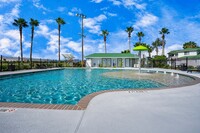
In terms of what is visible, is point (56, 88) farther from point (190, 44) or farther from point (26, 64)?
point (190, 44)

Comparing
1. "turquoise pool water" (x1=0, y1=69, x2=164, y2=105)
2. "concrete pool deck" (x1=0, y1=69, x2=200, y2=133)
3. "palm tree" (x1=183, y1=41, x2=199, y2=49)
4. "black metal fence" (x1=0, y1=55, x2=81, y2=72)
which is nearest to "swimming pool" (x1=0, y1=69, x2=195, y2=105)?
"turquoise pool water" (x1=0, y1=69, x2=164, y2=105)

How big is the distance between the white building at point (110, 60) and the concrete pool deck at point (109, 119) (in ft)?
111

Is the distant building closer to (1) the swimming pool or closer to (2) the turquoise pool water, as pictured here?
(1) the swimming pool


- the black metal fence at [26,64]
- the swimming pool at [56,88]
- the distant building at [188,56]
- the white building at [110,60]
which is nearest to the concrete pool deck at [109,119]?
the swimming pool at [56,88]

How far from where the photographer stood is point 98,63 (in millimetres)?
40188

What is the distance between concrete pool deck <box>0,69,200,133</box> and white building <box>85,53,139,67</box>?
1337 inches

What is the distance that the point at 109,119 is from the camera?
4.05 metres

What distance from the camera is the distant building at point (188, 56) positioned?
3660 centimetres

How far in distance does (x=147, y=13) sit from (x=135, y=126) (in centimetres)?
3769

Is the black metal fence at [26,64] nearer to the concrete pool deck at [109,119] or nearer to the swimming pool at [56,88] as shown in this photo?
the swimming pool at [56,88]

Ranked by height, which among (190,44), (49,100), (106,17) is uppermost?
(106,17)

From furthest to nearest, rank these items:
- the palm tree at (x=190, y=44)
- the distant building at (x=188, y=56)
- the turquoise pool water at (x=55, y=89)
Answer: the palm tree at (x=190, y=44), the distant building at (x=188, y=56), the turquoise pool water at (x=55, y=89)

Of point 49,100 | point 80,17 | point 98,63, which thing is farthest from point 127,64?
point 49,100

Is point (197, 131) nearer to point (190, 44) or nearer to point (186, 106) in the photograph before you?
point (186, 106)
